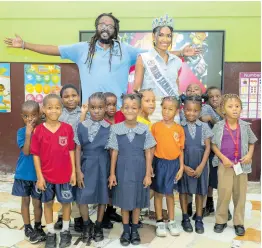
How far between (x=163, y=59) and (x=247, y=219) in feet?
5.22

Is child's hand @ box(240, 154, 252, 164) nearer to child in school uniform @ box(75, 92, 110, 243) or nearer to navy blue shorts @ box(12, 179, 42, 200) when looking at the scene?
child in school uniform @ box(75, 92, 110, 243)

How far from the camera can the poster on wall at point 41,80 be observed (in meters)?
4.21

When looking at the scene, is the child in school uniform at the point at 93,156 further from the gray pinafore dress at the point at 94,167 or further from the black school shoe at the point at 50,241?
the black school shoe at the point at 50,241

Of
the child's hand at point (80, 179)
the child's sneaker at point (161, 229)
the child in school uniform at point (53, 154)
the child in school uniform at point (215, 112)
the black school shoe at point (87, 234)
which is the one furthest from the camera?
the child in school uniform at point (215, 112)

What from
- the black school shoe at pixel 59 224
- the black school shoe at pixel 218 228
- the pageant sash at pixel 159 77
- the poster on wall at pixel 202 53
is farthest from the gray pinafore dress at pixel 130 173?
the poster on wall at pixel 202 53

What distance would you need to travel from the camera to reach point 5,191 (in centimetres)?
371

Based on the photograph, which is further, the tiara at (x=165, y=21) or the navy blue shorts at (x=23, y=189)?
the tiara at (x=165, y=21)

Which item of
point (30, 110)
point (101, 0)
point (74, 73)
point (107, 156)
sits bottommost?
point (107, 156)

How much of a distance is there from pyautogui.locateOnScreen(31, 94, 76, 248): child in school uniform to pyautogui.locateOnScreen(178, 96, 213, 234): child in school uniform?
882 millimetres

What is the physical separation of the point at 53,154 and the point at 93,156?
11.0 inches

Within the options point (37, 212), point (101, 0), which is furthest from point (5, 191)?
point (101, 0)

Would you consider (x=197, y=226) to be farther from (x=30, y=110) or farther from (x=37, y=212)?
(x=30, y=110)

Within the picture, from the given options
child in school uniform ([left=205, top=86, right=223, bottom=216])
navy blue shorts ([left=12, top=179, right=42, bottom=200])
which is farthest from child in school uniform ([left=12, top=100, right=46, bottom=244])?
child in school uniform ([left=205, top=86, right=223, bottom=216])

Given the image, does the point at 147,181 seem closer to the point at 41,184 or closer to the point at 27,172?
the point at 41,184
